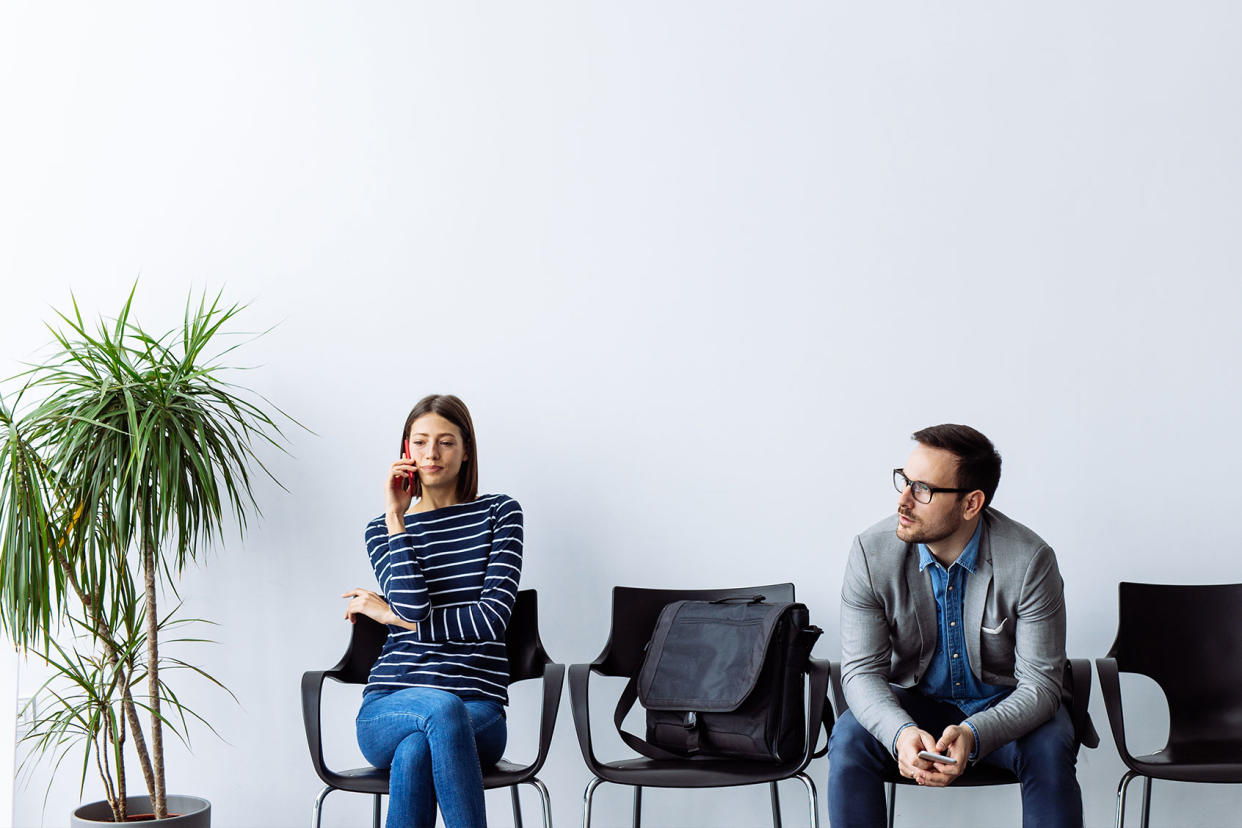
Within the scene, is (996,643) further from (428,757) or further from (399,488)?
(399,488)

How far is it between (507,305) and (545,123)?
1.89 feet

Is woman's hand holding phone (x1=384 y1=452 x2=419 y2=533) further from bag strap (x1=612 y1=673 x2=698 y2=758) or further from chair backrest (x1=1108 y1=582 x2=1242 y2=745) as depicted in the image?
chair backrest (x1=1108 y1=582 x2=1242 y2=745)

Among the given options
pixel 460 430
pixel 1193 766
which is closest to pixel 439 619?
pixel 460 430

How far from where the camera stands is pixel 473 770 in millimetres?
2375

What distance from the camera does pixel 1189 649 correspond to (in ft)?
9.26

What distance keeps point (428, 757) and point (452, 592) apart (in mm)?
463

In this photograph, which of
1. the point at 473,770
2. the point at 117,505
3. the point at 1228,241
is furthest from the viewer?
the point at 1228,241

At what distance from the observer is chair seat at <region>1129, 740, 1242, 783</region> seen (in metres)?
2.42

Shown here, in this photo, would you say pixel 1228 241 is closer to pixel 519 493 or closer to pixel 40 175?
pixel 519 493

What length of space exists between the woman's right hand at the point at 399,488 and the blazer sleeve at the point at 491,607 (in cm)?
25

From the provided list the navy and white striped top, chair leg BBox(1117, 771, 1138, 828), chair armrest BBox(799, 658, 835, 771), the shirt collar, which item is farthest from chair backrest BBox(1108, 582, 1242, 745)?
the navy and white striped top

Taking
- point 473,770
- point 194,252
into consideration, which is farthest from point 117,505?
point 473,770

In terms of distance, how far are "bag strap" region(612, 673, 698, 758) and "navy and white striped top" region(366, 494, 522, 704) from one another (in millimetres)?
307

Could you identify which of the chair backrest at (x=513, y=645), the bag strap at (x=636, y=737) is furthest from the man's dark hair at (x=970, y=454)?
the chair backrest at (x=513, y=645)
